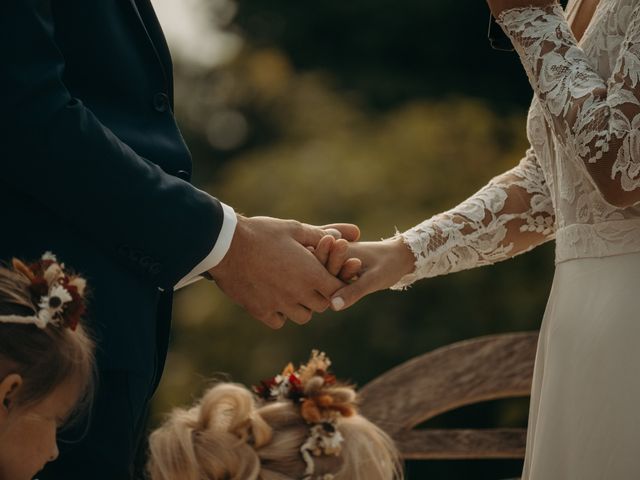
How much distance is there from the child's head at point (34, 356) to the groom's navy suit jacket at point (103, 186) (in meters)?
0.14

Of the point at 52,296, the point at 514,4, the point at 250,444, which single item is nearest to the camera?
the point at 52,296

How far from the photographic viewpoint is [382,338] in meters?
8.64

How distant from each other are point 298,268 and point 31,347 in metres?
0.88

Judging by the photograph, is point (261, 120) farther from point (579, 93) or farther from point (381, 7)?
point (579, 93)

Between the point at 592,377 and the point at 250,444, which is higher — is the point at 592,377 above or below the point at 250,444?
above

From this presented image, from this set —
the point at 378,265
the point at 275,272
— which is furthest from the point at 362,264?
the point at 275,272

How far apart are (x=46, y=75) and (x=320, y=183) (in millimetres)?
7104

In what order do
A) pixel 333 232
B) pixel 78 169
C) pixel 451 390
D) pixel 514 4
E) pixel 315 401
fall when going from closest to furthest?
pixel 78 169, pixel 514 4, pixel 333 232, pixel 315 401, pixel 451 390

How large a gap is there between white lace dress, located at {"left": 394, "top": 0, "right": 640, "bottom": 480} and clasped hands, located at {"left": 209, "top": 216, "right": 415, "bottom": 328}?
514 mm

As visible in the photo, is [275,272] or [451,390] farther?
[451,390]

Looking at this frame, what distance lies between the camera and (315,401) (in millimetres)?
3371

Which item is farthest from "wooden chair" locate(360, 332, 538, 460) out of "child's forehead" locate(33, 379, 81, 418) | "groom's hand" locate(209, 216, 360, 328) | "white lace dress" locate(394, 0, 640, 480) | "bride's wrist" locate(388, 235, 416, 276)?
"child's forehead" locate(33, 379, 81, 418)

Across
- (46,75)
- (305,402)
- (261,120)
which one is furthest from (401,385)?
(261,120)

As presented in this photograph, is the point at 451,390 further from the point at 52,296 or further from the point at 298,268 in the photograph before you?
the point at 52,296
